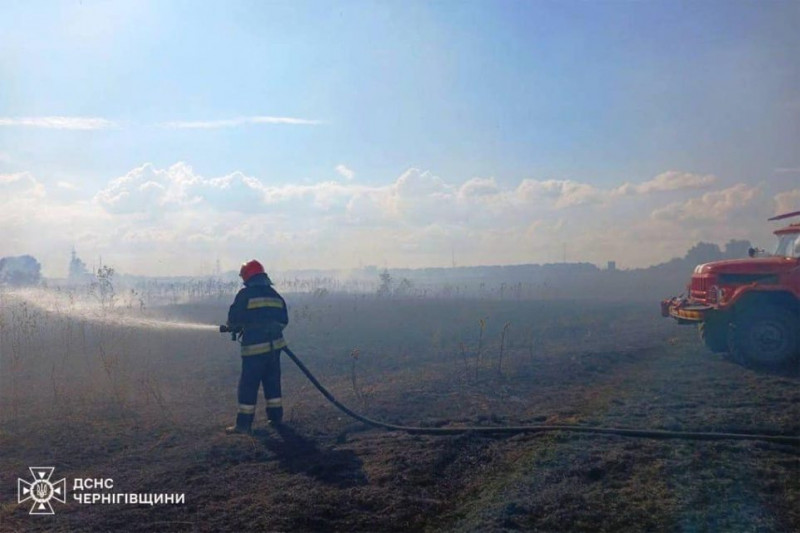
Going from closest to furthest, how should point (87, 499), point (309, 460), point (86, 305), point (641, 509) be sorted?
point (641, 509) → point (87, 499) → point (309, 460) → point (86, 305)

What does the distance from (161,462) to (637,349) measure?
1109cm

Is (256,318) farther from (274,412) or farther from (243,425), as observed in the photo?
(243,425)

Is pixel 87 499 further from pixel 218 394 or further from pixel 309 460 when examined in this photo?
pixel 218 394

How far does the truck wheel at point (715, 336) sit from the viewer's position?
13141 millimetres

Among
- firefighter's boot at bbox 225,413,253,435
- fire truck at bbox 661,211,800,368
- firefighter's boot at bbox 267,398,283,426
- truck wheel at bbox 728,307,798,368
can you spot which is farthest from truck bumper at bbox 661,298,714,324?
firefighter's boot at bbox 225,413,253,435

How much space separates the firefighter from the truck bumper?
25.0 ft

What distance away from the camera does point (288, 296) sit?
36250 millimetres

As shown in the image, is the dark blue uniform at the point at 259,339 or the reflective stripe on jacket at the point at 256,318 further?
the reflective stripe on jacket at the point at 256,318

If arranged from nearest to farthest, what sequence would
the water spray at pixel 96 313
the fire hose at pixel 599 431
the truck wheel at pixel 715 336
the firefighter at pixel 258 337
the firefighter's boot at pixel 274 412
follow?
the fire hose at pixel 599 431 < the firefighter at pixel 258 337 < the firefighter's boot at pixel 274 412 < the truck wheel at pixel 715 336 < the water spray at pixel 96 313

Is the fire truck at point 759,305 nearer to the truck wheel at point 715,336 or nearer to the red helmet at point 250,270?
the truck wheel at point 715,336

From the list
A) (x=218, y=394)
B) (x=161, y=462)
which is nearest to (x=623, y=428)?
(x=161, y=462)

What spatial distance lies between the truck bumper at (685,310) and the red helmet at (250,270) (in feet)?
25.8

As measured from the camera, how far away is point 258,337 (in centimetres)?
875

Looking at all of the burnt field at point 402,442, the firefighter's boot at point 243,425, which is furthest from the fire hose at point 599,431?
the firefighter's boot at point 243,425
